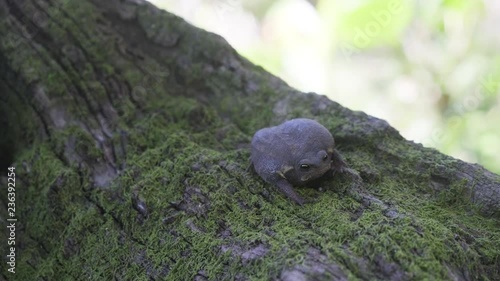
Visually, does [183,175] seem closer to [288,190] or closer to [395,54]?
[288,190]

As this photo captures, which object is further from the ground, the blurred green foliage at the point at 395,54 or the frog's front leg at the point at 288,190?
the blurred green foliage at the point at 395,54

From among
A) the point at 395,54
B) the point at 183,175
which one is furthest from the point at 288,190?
the point at 395,54

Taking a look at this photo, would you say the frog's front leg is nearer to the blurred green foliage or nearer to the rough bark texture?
the rough bark texture

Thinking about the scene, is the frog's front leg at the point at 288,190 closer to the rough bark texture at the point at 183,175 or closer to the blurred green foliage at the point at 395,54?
the rough bark texture at the point at 183,175

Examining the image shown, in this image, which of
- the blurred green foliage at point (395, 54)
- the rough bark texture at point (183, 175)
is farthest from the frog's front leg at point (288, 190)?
the blurred green foliage at point (395, 54)

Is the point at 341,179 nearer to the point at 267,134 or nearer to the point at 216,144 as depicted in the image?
the point at 267,134

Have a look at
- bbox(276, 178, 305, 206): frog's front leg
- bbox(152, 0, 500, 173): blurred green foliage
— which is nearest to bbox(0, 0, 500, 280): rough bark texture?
bbox(276, 178, 305, 206): frog's front leg

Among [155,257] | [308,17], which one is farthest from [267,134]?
[308,17]
